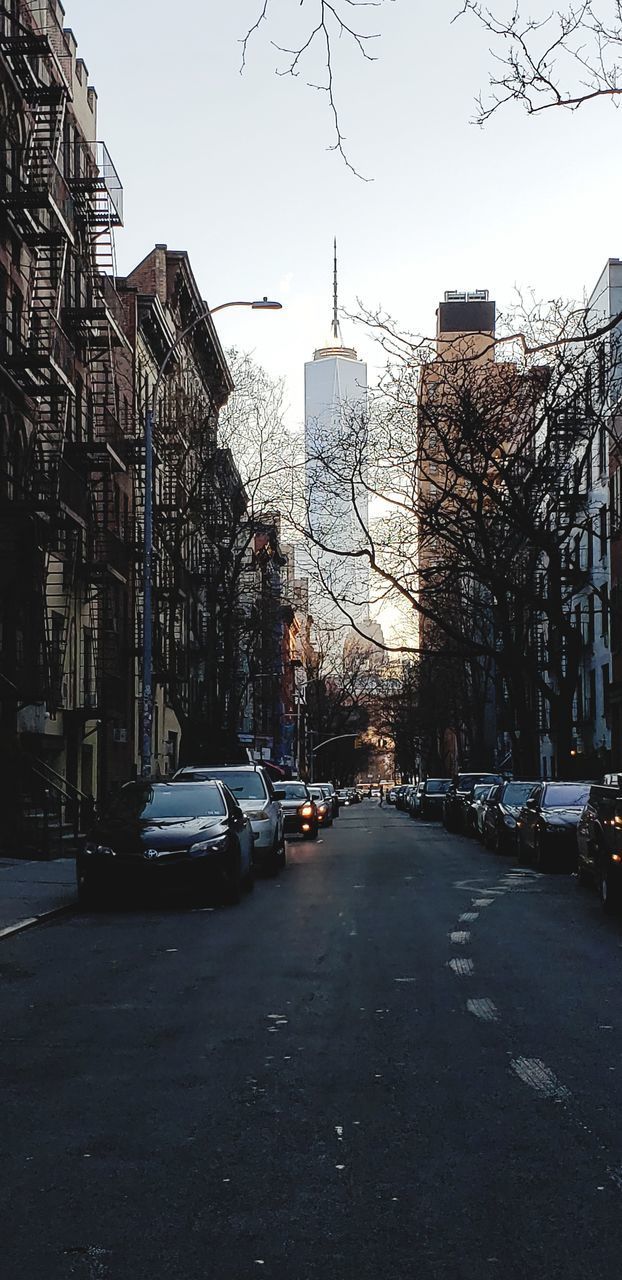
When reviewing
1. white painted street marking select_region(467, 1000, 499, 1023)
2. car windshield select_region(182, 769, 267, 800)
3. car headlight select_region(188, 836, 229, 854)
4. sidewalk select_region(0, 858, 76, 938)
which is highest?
car windshield select_region(182, 769, 267, 800)

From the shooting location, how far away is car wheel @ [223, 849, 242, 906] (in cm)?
1730

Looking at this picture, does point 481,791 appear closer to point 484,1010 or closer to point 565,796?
point 565,796

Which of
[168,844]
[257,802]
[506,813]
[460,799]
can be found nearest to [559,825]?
[257,802]

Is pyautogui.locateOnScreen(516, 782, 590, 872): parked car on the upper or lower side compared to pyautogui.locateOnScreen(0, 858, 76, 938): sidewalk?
upper

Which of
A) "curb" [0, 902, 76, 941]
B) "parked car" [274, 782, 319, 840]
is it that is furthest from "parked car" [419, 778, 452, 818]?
"curb" [0, 902, 76, 941]

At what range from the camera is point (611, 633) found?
50.5 meters

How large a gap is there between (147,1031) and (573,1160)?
12.3ft

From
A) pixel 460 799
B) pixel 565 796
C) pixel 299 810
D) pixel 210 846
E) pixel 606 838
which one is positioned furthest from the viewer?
pixel 460 799

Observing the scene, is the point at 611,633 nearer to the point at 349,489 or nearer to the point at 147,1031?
the point at 349,489

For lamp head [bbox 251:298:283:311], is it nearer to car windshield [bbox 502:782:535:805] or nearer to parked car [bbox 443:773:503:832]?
car windshield [bbox 502:782:535:805]

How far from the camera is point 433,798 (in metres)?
57.8

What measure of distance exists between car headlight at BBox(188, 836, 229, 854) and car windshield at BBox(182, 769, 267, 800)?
601cm

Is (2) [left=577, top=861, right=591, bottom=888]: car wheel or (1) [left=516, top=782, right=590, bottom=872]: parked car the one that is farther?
(1) [left=516, top=782, right=590, bottom=872]: parked car

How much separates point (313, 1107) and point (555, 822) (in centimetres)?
1660
